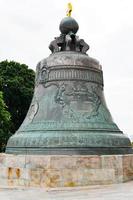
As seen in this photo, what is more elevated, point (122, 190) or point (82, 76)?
point (82, 76)

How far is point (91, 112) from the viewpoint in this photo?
29.6ft

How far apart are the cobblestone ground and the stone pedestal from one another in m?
0.34

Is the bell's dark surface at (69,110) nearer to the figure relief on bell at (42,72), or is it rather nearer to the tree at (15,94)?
the figure relief on bell at (42,72)

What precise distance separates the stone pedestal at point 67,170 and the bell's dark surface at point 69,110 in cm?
46

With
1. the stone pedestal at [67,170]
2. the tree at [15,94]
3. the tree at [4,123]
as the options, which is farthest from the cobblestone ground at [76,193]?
the tree at [15,94]

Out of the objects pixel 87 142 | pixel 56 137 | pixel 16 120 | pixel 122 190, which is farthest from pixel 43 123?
pixel 16 120

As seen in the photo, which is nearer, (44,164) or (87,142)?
(44,164)

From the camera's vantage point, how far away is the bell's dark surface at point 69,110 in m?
8.26

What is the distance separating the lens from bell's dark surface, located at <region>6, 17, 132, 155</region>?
826 centimetres

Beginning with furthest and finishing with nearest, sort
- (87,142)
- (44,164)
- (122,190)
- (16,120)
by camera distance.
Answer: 1. (16,120)
2. (87,142)
3. (44,164)
4. (122,190)

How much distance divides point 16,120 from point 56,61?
13.5m

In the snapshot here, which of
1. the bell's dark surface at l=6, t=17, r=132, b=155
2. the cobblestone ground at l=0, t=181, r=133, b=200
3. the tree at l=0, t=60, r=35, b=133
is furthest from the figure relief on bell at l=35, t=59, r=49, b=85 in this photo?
the tree at l=0, t=60, r=35, b=133

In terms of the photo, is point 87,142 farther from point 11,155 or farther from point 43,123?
point 11,155

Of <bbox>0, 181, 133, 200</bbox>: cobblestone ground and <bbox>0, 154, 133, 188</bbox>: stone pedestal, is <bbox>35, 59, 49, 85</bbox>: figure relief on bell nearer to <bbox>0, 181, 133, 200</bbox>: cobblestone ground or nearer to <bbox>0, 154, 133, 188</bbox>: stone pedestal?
<bbox>0, 154, 133, 188</bbox>: stone pedestal
